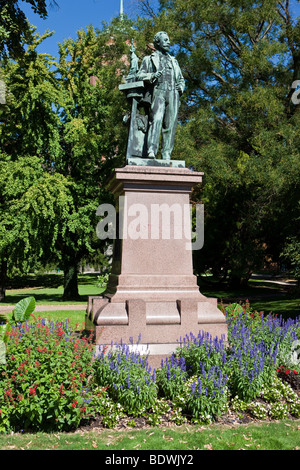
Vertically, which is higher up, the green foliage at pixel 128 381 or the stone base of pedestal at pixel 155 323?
the stone base of pedestal at pixel 155 323

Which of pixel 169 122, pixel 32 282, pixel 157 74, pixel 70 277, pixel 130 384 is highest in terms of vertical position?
pixel 157 74

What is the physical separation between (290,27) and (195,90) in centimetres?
537

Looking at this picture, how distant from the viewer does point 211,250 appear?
86.6 feet

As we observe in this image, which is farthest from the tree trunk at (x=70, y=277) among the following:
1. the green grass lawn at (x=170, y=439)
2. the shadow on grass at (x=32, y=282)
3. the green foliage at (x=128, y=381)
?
the green grass lawn at (x=170, y=439)

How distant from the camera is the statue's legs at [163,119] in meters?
7.88

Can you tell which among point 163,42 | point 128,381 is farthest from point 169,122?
point 128,381

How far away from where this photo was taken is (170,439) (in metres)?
4.71

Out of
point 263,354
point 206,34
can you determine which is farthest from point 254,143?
point 263,354

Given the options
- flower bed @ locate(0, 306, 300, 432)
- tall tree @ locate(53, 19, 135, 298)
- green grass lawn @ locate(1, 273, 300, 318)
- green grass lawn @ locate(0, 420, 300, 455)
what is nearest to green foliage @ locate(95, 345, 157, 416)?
flower bed @ locate(0, 306, 300, 432)

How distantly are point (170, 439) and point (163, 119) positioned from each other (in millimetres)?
5460

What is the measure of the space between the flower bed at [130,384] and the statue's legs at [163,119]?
11.4 feet

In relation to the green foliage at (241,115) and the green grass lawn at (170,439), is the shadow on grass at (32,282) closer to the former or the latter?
the green foliage at (241,115)

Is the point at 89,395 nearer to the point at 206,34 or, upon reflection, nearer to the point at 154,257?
the point at 154,257

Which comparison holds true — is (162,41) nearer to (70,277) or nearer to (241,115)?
(241,115)
